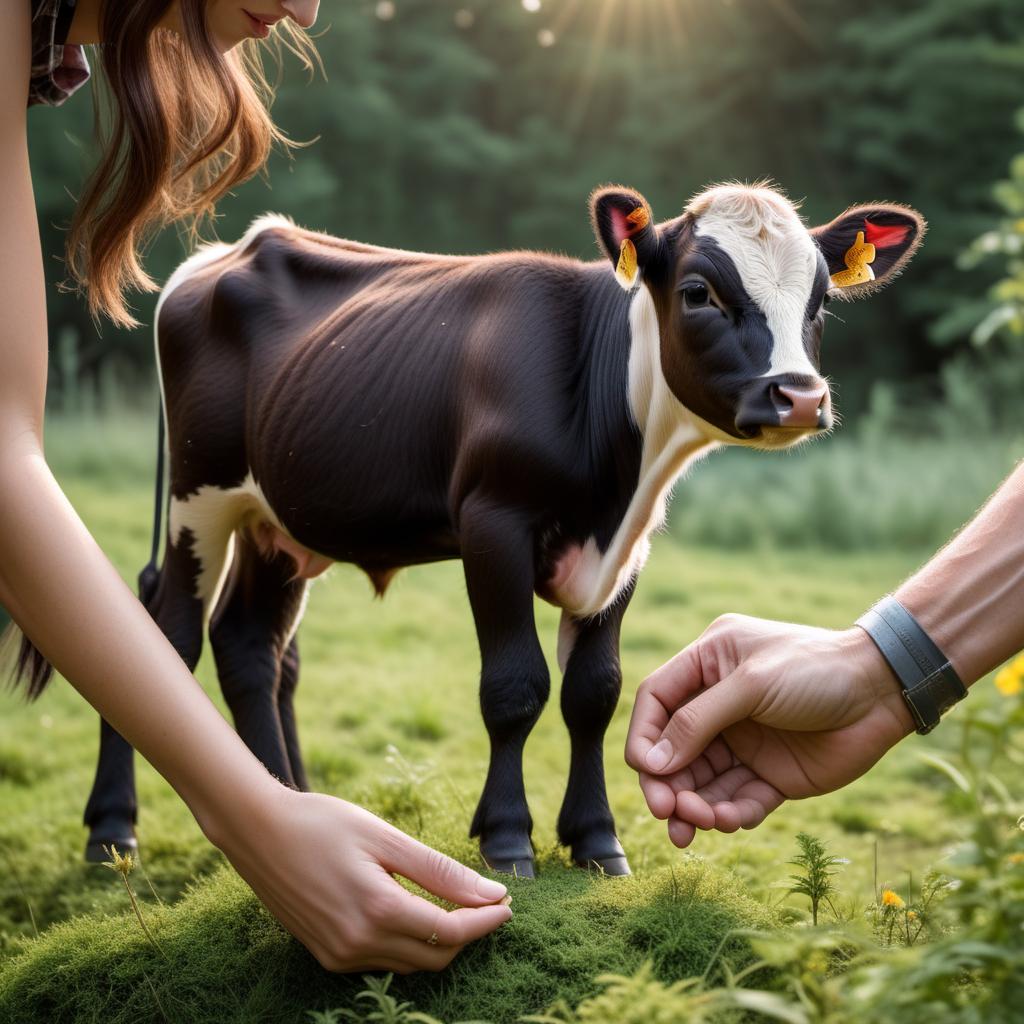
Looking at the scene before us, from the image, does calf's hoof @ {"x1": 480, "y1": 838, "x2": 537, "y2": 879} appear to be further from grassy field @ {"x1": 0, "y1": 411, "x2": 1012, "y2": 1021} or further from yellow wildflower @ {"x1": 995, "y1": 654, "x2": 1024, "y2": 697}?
yellow wildflower @ {"x1": 995, "y1": 654, "x2": 1024, "y2": 697}

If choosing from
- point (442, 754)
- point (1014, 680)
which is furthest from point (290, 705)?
point (1014, 680)

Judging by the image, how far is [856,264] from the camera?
2.85 m

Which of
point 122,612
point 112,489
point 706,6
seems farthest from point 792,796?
point 706,6

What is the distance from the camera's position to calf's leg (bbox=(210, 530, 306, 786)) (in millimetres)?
3549

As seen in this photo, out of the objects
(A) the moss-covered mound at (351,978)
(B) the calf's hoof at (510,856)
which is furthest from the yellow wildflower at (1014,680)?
(B) the calf's hoof at (510,856)

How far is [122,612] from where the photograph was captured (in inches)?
79.7

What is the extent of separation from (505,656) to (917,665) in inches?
33.7

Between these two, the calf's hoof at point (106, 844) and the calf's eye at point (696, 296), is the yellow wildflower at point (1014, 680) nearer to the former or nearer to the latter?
the calf's eye at point (696, 296)

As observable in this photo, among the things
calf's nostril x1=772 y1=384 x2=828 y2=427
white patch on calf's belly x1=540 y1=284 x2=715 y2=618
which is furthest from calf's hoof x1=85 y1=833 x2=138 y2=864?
calf's nostril x1=772 y1=384 x2=828 y2=427

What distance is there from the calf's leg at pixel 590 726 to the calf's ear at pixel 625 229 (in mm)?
762

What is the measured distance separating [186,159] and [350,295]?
576 millimetres

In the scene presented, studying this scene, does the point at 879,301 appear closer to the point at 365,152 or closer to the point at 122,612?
the point at 365,152

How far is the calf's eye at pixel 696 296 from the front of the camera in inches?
103

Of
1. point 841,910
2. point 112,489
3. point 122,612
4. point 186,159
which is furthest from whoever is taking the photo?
point 112,489
